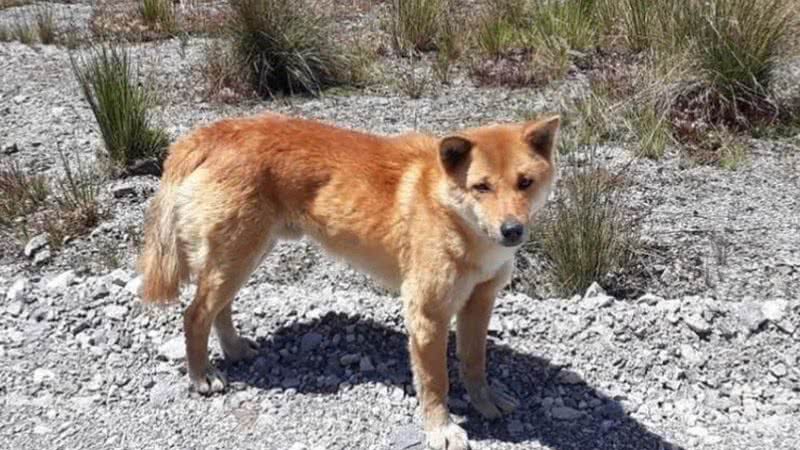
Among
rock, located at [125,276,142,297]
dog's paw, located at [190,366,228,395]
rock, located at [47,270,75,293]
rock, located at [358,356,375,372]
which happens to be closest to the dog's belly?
rock, located at [358,356,375,372]

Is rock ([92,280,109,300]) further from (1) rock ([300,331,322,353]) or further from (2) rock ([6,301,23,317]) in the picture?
(1) rock ([300,331,322,353])

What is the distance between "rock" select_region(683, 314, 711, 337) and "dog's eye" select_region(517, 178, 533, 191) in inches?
62.2

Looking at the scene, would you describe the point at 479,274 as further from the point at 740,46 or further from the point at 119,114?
the point at 740,46

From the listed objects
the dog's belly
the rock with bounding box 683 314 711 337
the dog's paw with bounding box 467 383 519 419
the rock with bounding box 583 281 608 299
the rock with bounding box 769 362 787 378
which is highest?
the dog's belly

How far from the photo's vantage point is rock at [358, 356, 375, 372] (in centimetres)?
481

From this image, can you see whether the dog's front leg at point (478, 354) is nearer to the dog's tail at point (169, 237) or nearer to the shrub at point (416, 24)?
the dog's tail at point (169, 237)

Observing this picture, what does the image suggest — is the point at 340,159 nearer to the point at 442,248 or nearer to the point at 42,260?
the point at 442,248

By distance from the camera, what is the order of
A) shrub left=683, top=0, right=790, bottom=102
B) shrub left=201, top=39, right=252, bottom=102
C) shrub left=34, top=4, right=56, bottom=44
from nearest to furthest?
shrub left=683, top=0, right=790, bottom=102
shrub left=201, top=39, right=252, bottom=102
shrub left=34, top=4, right=56, bottom=44

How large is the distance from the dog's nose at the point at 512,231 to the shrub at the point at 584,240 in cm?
199

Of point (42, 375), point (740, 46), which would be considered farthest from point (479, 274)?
point (740, 46)

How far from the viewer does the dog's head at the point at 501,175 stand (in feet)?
12.4

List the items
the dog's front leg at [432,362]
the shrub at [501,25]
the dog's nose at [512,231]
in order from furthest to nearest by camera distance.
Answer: the shrub at [501,25] → the dog's front leg at [432,362] → the dog's nose at [512,231]

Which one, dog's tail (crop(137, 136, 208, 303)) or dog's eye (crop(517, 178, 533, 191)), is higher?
dog's eye (crop(517, 178, 533, 191))

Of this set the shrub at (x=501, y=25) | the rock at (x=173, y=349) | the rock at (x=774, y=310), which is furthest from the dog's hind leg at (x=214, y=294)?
the shrub at (x=501, y=25)
